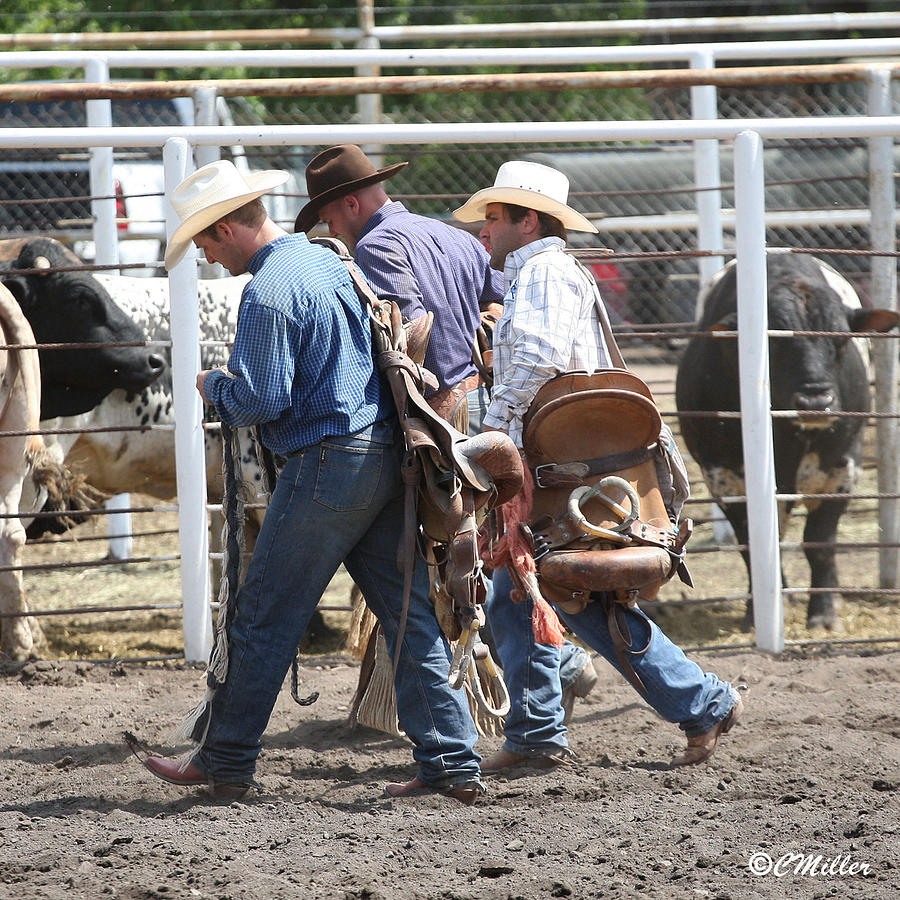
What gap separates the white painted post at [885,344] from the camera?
6.10m

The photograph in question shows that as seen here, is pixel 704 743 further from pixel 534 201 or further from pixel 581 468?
pixel 534 201

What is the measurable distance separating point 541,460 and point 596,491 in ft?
0.66

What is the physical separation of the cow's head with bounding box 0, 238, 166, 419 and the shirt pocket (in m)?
2.43

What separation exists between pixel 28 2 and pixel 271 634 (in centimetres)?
1030

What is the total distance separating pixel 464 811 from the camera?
3.51 meters

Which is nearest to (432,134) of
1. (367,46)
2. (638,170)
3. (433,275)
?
(433,275)

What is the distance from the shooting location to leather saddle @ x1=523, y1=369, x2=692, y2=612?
373 cm

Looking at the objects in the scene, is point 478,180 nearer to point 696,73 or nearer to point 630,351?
point 630,351

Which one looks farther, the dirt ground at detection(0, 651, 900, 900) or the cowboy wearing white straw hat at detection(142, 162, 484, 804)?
the cowboy wearing white straw hat at detection(142, 162, 484, 804)

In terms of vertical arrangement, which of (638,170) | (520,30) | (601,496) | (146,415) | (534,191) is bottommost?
(601,496)

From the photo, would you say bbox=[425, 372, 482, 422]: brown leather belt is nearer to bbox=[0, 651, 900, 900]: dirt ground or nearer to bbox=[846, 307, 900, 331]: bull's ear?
bbox=[0, 651, 900, 900]: dirt ground

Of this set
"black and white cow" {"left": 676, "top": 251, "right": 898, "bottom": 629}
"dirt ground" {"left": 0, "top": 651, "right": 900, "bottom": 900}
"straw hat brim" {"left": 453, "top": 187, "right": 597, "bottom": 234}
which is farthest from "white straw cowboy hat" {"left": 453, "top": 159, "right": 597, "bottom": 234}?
"black and white cow" {"left": 676, "top": 251, "right": 898, "bottom": 629}

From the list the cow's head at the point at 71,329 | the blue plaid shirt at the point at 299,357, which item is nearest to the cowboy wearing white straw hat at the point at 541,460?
the blue plaid shirt at the point at 299,357

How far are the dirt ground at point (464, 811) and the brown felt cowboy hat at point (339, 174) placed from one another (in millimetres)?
1848
